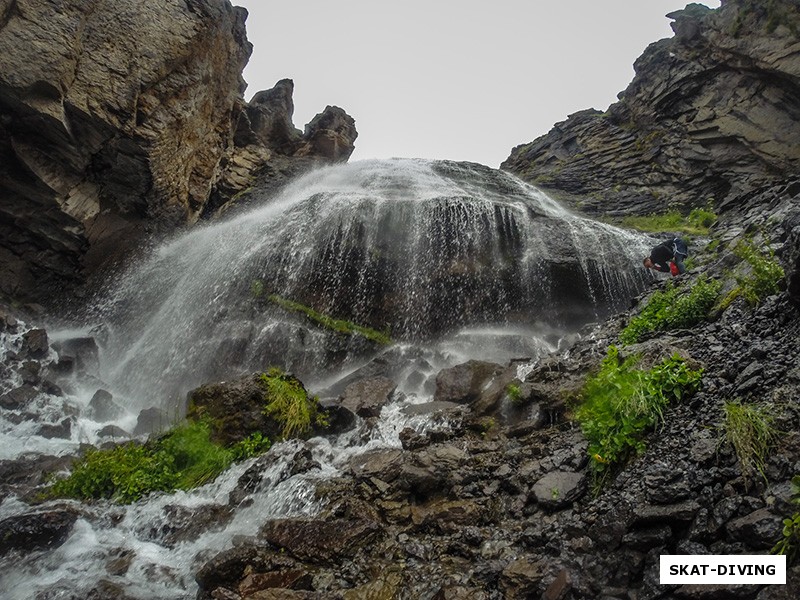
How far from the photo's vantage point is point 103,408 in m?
11.1

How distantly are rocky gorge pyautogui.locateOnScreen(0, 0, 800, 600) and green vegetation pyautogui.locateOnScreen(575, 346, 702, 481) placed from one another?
0.40 feet

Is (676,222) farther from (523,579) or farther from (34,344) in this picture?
(34,344)

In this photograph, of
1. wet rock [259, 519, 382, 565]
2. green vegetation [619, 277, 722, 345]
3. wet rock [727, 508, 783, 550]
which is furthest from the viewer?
green vegetation [619, 277, 722, 345]

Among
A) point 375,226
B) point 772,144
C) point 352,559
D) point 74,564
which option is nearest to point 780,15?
point 772,144

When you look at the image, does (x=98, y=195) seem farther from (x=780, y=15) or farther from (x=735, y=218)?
(x=780, y=15)

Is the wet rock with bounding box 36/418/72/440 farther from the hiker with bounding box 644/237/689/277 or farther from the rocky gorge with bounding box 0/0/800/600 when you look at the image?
the hiker with bounding box 644/237/689/277

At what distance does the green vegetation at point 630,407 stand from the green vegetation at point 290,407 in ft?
15.5

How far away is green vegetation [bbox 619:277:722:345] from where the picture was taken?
7.74 m

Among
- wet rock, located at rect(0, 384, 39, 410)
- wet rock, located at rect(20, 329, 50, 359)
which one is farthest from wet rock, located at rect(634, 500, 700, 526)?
wet rock, located at rect(20, 329, 50, 359)

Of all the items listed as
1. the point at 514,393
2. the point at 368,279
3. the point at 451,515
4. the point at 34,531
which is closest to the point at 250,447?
the point at 34,531

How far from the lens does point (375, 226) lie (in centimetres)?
1784

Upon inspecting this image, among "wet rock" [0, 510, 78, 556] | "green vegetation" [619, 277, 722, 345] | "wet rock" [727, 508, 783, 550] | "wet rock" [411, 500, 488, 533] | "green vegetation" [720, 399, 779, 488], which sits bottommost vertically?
"wet rock" [0, 510, 78, 556]

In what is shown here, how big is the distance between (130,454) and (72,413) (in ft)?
14.0

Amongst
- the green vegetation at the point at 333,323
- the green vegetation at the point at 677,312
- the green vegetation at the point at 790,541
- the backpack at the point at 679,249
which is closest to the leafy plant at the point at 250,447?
the green vegetation at the point at 677,312
